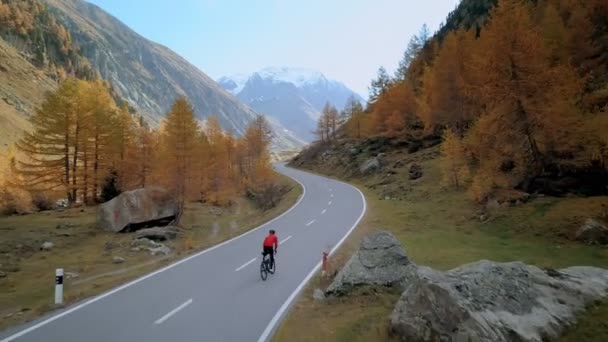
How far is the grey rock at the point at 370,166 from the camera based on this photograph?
160 ft

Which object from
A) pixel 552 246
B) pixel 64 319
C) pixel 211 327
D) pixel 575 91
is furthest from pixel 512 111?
pixel 64 319

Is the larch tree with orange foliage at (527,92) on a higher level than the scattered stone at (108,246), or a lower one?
higher

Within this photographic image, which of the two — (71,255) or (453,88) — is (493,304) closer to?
(71,255)

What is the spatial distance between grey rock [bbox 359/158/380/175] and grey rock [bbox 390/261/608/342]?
133 feet

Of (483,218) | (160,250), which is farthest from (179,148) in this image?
(483,218)

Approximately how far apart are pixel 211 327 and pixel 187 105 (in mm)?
27594

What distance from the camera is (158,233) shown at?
26875 millimetres

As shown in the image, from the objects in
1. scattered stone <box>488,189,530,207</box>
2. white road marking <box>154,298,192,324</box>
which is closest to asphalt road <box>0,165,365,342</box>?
white road marking <box>154,298,192,324</box>

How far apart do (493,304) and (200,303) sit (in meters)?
7.65

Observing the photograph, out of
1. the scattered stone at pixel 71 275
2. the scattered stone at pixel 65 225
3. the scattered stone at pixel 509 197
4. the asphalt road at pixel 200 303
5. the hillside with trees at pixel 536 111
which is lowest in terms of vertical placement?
the scattered stone at pixel 71 275

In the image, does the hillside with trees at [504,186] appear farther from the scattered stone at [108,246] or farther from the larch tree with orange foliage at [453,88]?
the scattered stone at [108,246]

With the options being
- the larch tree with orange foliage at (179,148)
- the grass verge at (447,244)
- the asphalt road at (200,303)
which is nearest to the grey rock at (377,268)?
the grass verge at (447,244)

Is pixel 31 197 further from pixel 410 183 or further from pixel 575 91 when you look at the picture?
pixel 575 91

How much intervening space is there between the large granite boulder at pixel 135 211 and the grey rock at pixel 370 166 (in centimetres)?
2673
